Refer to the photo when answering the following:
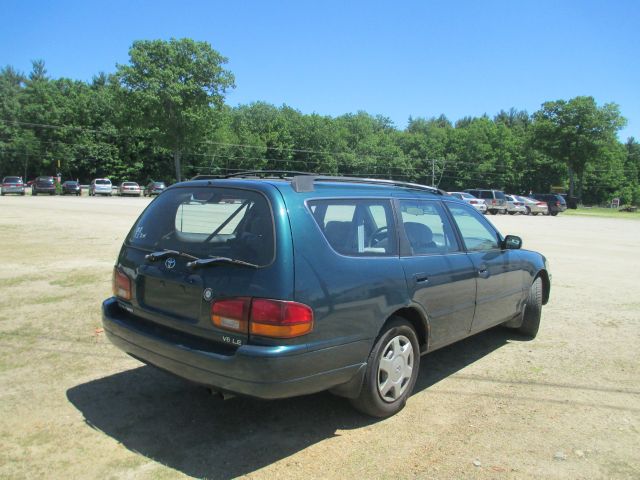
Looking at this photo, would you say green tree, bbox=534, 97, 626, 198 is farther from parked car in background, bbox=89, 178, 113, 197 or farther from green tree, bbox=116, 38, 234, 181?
parked car in background, bbox=89, 178, 113, 197

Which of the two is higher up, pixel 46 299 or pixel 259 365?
pixel 259 365

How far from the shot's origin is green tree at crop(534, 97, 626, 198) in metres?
63.9

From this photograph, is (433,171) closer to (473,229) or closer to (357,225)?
(473,229)

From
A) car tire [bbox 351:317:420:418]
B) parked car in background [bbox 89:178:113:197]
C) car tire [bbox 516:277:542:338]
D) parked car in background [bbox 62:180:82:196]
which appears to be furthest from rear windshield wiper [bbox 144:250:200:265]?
parked car in background [bbox 89:178:113:197]

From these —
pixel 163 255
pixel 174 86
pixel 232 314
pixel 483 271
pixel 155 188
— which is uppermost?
pixel 174 86

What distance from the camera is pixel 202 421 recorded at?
3674 mm

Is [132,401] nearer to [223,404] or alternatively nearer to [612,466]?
[223,404]

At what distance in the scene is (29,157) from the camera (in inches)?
2815

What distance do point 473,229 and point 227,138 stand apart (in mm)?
77146

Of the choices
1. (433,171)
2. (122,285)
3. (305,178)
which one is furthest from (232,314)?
(433,171)

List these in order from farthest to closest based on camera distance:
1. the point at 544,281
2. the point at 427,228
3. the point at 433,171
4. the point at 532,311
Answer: the point at 433,171 → the point at 544,281 → the point at 532,311 → the point at 427,228

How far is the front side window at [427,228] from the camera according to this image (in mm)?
4137

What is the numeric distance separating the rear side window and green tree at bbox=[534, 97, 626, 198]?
69.5 m

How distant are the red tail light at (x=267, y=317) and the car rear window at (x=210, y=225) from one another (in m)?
0.26
